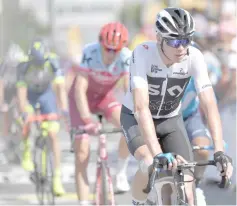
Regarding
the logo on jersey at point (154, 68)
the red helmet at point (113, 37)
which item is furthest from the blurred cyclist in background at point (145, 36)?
the logo on jersey at point (154, 68)

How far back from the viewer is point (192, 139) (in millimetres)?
7344

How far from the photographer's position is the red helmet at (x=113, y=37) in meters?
7.43

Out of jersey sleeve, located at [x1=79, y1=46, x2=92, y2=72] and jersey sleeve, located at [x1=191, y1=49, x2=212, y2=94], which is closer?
jersey sleeve, located at [x1=191, y1=49, x2=212, y2=94]

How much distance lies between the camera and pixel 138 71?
18.8 ft

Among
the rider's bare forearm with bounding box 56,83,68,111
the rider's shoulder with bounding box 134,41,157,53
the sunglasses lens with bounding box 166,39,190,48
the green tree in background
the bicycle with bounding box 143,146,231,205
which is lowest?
the bicycle with bounding box 143,146,231,205

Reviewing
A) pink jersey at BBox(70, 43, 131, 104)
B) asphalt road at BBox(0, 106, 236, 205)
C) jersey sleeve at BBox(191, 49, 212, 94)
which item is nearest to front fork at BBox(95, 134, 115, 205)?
pink jersey at BBox(70, 43, 131, 104)

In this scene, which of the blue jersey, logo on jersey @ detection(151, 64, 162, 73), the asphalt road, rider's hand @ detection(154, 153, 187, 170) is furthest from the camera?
the asphalt road

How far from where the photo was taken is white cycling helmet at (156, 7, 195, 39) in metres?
5.45

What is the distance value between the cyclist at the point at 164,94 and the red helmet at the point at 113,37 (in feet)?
4.30

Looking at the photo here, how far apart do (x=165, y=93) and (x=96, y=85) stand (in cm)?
230

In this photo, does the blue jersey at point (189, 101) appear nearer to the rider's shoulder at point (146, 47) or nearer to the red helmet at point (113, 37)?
the red helmet at point (113, 37)

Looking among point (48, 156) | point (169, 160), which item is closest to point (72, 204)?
point (48, 156)

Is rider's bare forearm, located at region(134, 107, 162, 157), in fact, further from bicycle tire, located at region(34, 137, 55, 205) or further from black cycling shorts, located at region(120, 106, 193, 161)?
bicycle tire, located at region(34, 137, 55, 205)

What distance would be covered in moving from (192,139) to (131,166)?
3.49 meters
